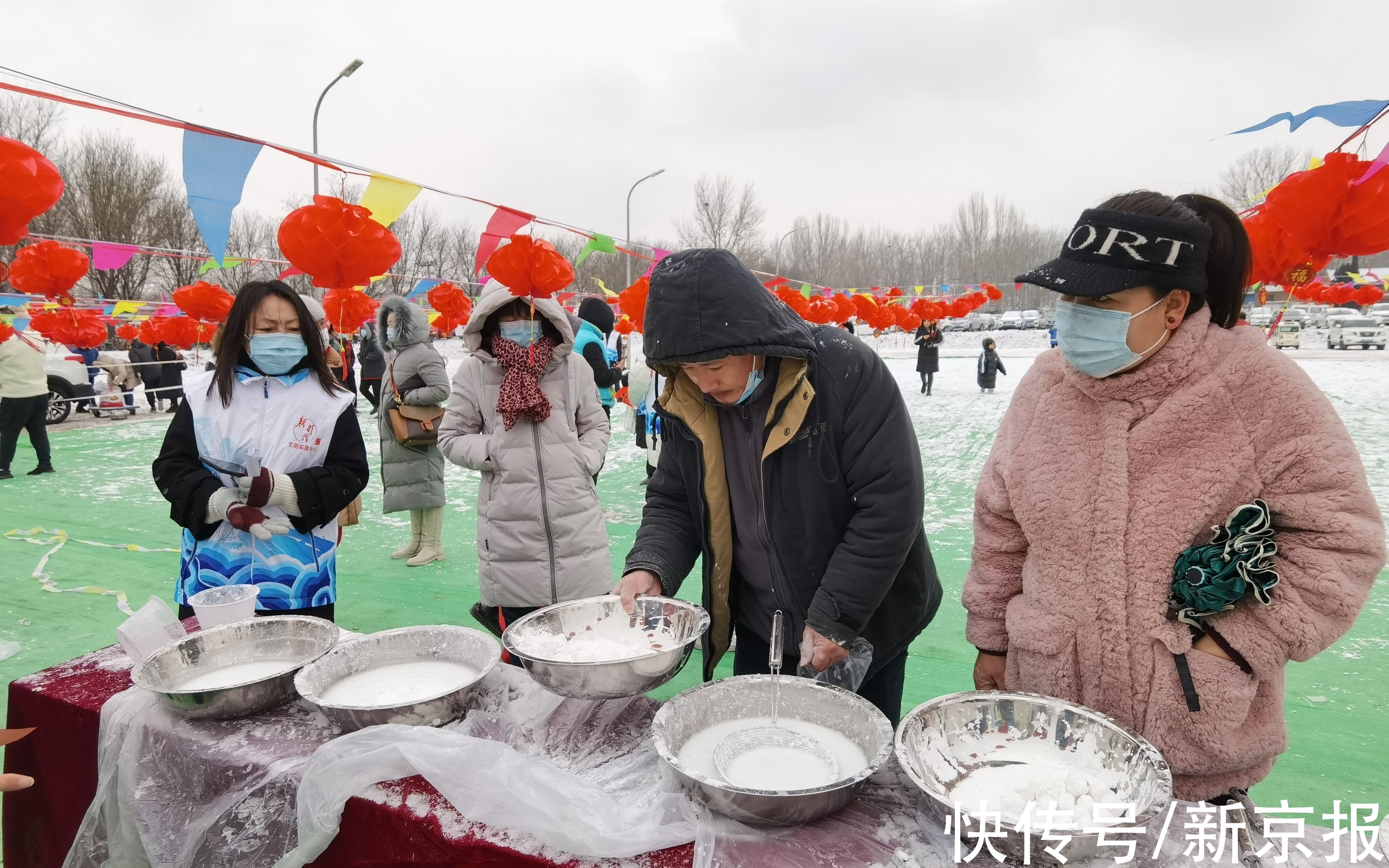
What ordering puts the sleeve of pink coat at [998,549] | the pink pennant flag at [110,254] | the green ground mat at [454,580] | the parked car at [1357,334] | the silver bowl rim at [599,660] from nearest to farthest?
the silver bowl rim at [599,660]
the sleeve of pink coat at [998,549]
the green ground mat at [454,580]
the pink pennant flag at [110,254]
the parked car at [1357,334]

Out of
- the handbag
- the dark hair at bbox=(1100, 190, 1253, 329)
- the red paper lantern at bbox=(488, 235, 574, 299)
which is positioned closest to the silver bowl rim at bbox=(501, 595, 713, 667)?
the dark hair at bbox=(1100, 190, 1253, 329)

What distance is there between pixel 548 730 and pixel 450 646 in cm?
40

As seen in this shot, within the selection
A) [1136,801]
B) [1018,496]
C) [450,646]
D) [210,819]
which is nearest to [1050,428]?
[1018,496]

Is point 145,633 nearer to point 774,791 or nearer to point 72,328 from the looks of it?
point 774,791

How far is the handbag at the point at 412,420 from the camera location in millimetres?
4473

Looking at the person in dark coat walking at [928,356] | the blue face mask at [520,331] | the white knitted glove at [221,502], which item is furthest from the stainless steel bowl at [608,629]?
the person in dark coat walking at [928,356]

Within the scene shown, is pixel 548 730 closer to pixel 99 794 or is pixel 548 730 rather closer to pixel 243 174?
pixel 99 794

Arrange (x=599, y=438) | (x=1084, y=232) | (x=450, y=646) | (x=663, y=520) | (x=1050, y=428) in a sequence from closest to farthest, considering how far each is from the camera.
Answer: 1. (x=1084, y=232)
2. (x=1050, y=428)
3. (x=450, y=646)
4. (x=663, y=520)
5. (x=599, y=438)

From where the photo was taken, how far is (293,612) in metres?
2.35

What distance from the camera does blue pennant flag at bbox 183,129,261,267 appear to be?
2.90 meters

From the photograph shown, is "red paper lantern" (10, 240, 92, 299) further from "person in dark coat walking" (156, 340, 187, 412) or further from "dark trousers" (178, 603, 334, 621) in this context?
"person in dark coat walking" (156, 340, 187, 412)

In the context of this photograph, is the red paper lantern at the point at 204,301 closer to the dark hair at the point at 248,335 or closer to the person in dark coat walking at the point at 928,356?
the dark hair at the point at 248,335

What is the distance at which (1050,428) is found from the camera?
150cm

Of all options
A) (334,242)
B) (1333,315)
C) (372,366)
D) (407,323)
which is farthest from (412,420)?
(1333,315)
